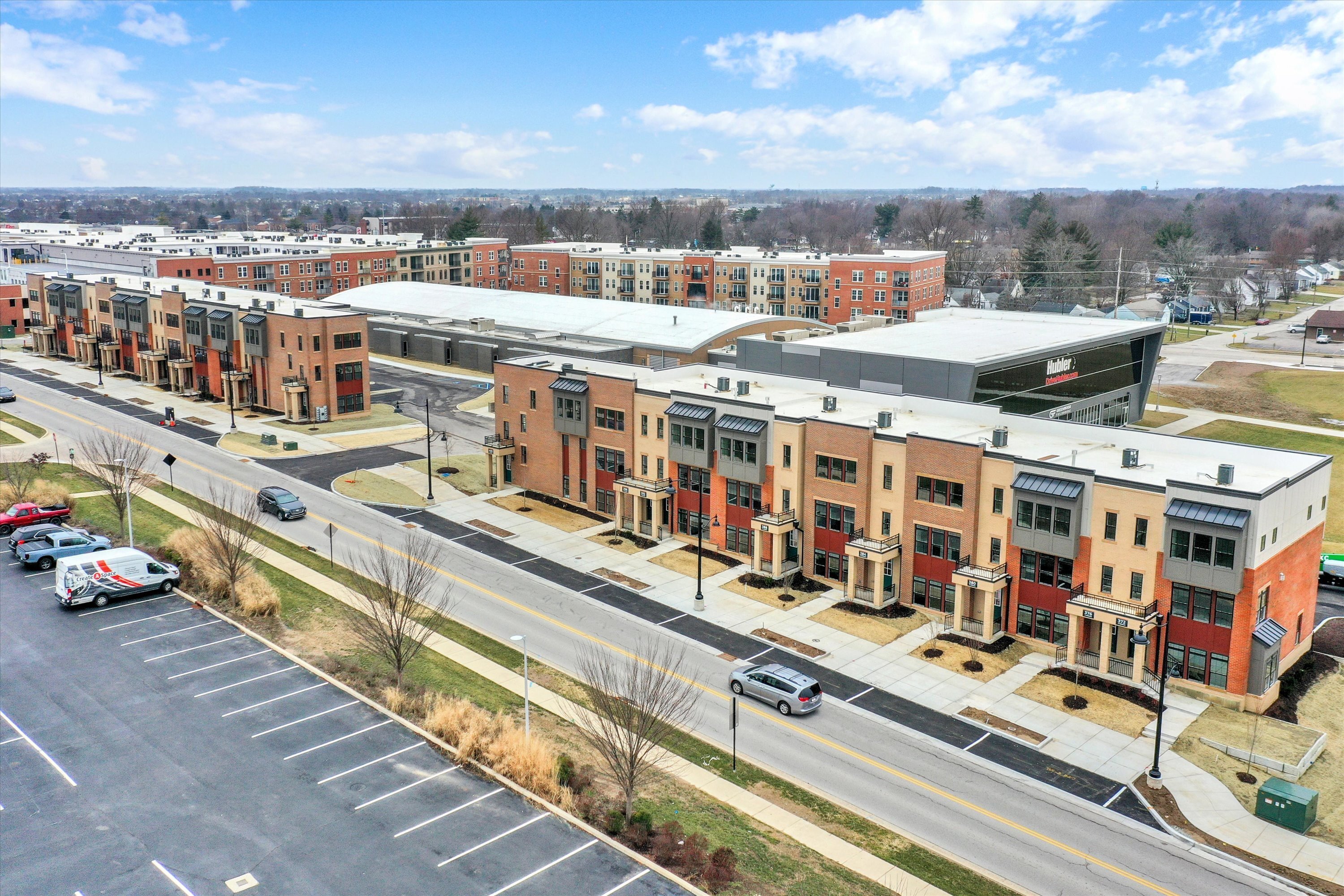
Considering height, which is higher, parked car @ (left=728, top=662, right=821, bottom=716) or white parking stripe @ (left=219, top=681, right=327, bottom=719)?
white parking stripe @ (left=219, top=681, right=327, bottom=719)

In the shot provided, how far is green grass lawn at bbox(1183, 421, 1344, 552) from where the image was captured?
82013mm

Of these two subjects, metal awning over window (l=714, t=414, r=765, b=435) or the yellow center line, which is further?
metal awning over window (l=714, t=414, r=765, b=435)

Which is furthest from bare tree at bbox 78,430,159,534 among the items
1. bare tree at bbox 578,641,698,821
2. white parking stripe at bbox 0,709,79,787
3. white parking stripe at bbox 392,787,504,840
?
white parking stripe at bbox 392,787,504,840

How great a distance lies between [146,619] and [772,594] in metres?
30.4

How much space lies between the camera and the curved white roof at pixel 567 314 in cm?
10750

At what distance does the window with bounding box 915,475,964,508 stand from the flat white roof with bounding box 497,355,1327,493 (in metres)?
2.17

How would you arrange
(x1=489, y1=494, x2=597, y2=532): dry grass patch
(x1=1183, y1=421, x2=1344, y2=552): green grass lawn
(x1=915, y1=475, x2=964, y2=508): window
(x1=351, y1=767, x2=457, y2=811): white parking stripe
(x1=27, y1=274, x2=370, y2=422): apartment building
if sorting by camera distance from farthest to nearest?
(x1=27, y1=274, x2=370, y2=422): apartment building
(x1=1183, y1=421, x2=1344, y2=552): green grass lawn
(x1=489, y1=494, x2=597, y2=532): dry grass patch
(x1=915, y1=475, x2=964, y2=508): window
(x1=351, y1=767, x2=457, y2=811): white parking stripe

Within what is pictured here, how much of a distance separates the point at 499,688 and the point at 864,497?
73.6ft

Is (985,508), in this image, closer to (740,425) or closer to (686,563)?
(740,425)

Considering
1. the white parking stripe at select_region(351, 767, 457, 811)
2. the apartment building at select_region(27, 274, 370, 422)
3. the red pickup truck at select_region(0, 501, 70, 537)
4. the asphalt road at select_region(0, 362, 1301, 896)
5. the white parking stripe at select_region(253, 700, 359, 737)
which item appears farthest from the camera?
the apartment building at select_region(27, 274, 370, 422)

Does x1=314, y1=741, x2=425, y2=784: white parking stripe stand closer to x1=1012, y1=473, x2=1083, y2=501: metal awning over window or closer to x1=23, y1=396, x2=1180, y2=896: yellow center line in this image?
x1=23, y1=396, x2=1180, y2=896: yellow center line

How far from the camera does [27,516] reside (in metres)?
59.6

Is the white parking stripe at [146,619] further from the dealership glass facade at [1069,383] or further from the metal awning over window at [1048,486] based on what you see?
the dealership glass facade at [1069,383]

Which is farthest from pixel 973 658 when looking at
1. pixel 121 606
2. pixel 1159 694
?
pixel 121 606
